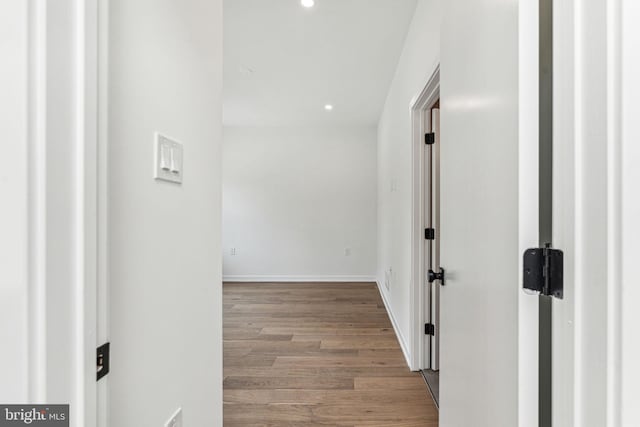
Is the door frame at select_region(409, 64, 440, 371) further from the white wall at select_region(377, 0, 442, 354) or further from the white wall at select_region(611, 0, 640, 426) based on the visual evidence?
the white wall at select_region(611, 0, 640, 426)

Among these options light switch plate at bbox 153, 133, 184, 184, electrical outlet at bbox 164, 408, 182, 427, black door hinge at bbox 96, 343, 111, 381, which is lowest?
electrical outlet at bbox 164, 408, 182, 427

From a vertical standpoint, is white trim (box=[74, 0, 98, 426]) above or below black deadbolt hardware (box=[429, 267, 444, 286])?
above

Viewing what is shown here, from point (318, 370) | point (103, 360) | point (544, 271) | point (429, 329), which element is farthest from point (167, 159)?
point (429, 329)

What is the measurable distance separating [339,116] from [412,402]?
12.5ft

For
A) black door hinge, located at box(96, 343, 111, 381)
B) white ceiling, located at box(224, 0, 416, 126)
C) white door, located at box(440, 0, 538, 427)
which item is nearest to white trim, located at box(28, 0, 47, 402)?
black door hinge, located at box(96, 343, 111, 381)

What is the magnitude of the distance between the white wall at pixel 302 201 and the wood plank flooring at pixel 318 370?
1279 millimetres

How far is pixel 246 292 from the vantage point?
4.53m

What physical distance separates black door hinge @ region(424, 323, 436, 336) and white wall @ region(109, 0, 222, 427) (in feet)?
5.17

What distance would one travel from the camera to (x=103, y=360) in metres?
0.64

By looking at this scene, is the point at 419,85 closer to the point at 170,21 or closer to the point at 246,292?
the point at 170,21

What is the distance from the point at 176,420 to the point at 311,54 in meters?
2.83

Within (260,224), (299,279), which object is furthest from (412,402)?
(260,224)

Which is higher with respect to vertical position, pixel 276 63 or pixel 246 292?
pixel 276 63

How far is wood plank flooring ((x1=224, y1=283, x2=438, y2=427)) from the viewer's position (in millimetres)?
1805
